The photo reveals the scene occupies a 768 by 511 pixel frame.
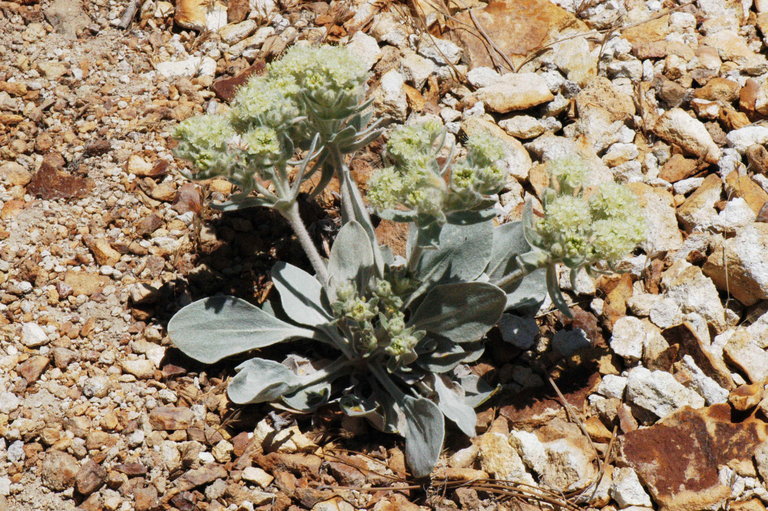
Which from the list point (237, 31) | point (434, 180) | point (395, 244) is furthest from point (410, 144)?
point (237, 31)

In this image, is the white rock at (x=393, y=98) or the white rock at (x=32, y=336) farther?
the white rock at (x=393, y=98)

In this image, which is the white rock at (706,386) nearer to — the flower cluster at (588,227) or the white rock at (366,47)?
the flower cluster at (588,227)

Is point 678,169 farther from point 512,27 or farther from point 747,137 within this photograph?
point 512,27

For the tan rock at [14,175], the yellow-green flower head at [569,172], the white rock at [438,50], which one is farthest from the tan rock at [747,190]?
the tan rock at [14,175]

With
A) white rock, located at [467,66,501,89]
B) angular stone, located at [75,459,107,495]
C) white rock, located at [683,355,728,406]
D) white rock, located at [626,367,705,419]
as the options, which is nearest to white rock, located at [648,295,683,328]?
white rock, located at [683,355,728,406]

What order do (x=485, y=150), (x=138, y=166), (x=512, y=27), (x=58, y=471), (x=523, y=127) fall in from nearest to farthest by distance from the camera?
(x=485, y=150)
(x=58, y=471)
(x=138, y=166)
(x=523, y=127)
(x=512, y=27)

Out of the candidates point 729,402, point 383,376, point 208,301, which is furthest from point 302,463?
point 729,402
